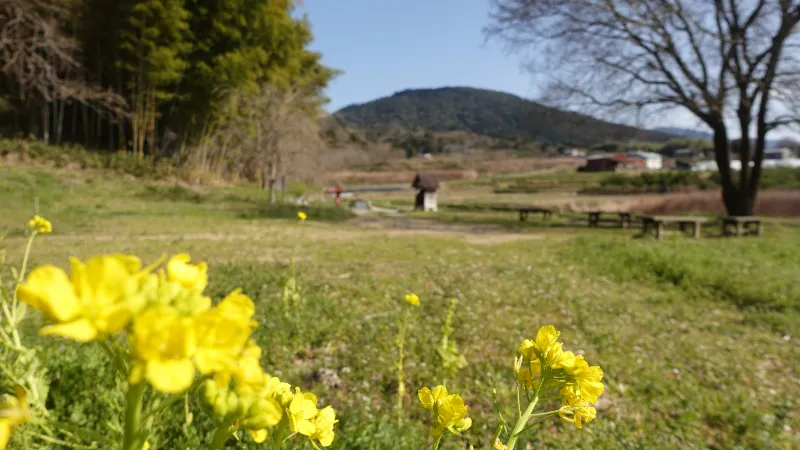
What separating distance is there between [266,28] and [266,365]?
16.6m

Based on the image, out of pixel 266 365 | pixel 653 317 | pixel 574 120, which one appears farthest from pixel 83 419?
pixel 574 120

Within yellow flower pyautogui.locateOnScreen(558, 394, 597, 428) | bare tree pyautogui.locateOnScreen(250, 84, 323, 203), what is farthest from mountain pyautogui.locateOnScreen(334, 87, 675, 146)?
yellow flower pyautogui.locateOnScreen(558, 394, 597, 428)

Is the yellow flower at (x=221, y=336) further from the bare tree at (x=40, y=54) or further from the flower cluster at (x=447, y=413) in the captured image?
the bare tree at (x=40, y=54)

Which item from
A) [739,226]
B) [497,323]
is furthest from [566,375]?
[739,226]

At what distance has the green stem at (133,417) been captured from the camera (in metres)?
0.40

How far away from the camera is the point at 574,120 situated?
39.4 feet

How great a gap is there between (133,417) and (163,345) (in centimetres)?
10

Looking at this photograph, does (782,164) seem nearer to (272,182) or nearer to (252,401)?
(272,182)

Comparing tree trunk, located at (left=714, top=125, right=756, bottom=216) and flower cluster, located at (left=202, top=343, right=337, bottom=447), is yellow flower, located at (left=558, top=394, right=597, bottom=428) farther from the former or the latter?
tree trunk, located at (left=714, top=125, right=756, bottom=216)

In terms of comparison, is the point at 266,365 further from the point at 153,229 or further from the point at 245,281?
the point at 153,229

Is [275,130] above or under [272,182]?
above

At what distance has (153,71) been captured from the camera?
589 inches

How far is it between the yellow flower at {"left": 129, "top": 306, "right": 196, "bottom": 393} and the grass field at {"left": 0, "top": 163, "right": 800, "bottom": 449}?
40cm

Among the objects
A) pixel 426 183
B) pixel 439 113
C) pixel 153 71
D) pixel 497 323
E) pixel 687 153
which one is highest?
pixel 439 113
